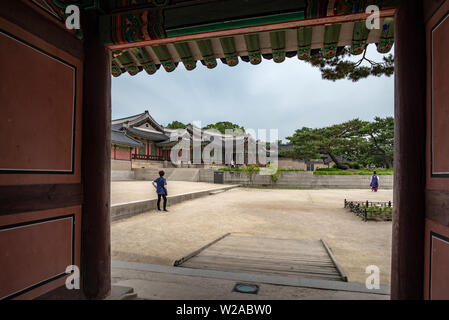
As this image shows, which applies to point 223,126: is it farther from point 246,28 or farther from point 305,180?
point 246,28

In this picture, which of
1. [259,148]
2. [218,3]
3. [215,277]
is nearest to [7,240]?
[215,277]

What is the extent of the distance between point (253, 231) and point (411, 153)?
211 inches

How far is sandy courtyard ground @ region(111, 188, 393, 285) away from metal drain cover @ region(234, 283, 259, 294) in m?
1.66

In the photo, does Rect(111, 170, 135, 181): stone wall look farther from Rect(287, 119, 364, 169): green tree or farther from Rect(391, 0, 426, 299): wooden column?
Rect(391, 0, 426, 299): wooden column

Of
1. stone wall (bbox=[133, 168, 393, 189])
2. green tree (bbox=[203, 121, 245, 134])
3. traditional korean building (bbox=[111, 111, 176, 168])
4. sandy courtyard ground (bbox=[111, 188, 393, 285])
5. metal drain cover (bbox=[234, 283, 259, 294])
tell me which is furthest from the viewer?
green tree (bbox=[203, 121, 245, 134])

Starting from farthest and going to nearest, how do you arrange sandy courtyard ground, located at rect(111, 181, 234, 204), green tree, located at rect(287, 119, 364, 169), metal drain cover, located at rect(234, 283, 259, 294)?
green tree, located at rect(287, 119, 364, 169) < sandy courtyard ground, located at rect(111, 181, 234, 204) < metal drain cover, located at rect(234, 283, 259, 294)

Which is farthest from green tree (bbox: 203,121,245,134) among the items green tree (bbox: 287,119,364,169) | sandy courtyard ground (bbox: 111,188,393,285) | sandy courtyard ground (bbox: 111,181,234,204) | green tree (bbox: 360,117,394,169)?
sandy courtyard ground (bbox: 111,188,393,285)

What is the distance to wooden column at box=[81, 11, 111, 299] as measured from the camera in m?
2.54

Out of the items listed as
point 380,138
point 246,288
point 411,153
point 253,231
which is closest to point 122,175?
point 253,231

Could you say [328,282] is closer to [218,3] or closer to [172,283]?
[172,283]

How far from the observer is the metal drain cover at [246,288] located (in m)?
2.88

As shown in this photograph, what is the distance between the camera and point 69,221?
242cm

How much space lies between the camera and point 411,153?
80.7 inches

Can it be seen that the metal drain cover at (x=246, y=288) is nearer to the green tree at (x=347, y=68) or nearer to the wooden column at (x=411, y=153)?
the wooden column at (x=411, y=153)
